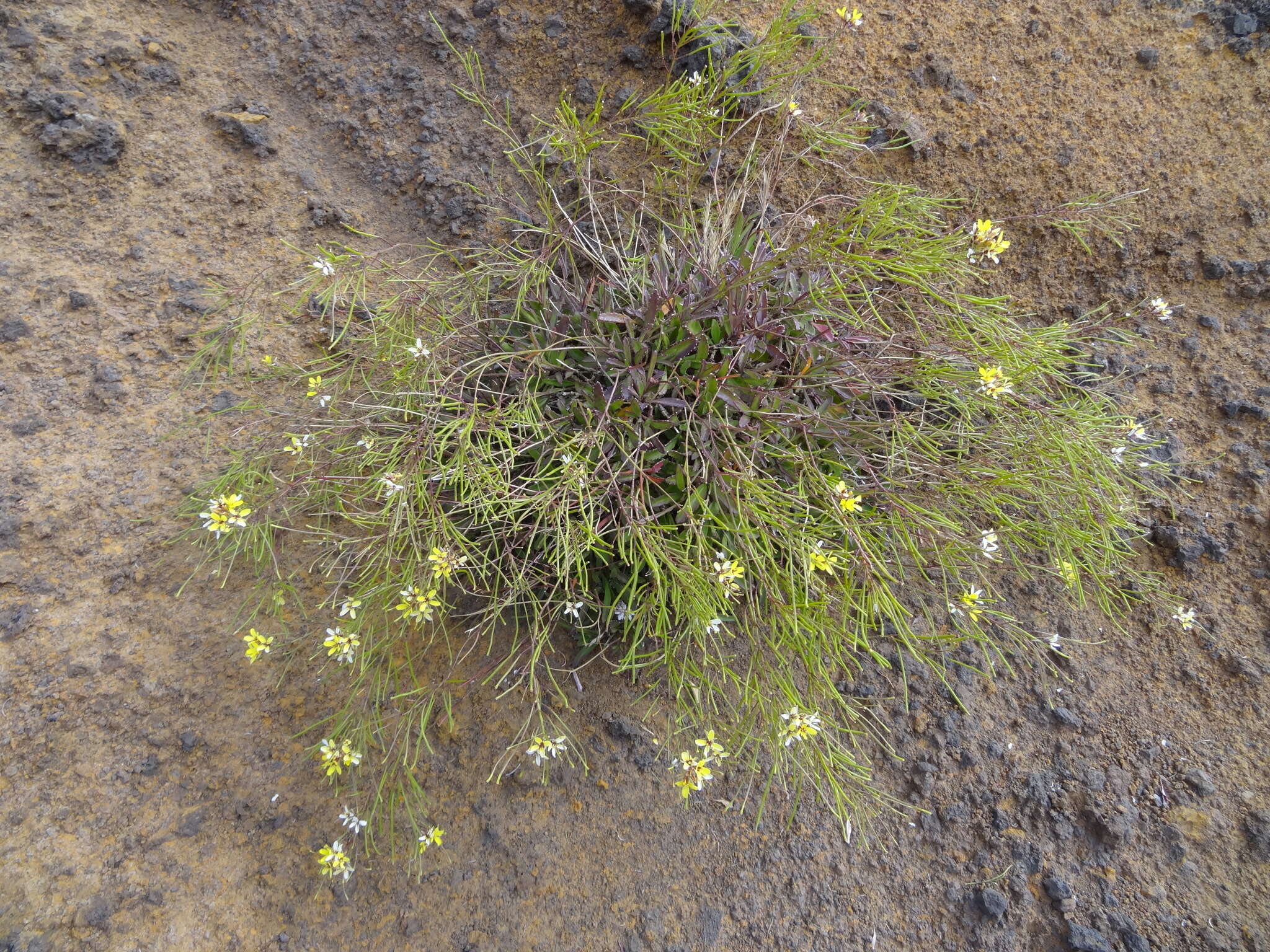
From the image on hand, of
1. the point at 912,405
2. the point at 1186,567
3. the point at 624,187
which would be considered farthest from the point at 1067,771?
the point at 624,187

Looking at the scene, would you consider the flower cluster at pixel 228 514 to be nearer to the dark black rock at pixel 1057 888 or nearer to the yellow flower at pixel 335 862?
the yellow flower at pixel 335 862

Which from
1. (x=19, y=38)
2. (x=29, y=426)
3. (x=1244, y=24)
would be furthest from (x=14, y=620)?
(x=1244, y=24)

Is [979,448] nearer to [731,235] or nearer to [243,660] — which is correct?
[731,235]

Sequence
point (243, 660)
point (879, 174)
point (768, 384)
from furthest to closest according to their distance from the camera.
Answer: point (879, 174) < point (243, 660) < point (768, 384)

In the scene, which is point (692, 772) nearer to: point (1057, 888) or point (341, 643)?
point (341, 643)

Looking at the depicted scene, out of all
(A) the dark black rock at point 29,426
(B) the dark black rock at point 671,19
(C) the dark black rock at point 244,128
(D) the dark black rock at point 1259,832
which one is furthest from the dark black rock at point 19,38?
(D) the dark black rock at point 1259,832

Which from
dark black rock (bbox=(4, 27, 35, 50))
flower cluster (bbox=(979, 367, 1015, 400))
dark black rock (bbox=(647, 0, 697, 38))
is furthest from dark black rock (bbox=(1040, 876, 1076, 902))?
dark black rock (bbox=(4, 27, 35, 50))
